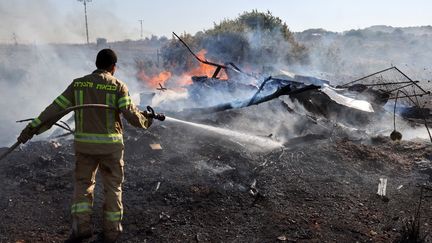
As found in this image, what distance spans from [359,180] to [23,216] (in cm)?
471

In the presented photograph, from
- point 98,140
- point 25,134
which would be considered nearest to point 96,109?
point 98,140

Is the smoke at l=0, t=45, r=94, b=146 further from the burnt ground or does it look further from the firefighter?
the firefighter

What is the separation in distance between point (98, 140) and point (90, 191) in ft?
1.79

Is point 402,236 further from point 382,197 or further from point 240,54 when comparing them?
point 240,54

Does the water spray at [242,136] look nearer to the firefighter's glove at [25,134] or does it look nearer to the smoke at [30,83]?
the firefighter's glove at [25,134]

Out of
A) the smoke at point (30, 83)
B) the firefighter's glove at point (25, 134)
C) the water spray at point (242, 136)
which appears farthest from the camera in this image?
the smoke at point (30, 83)

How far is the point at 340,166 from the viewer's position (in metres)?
6.12

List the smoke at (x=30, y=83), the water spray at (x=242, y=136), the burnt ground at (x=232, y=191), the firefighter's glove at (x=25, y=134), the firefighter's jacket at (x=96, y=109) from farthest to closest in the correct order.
Result: 1. the smoke at (x=30, y=83)
2. the water spray at (x=242, y=136)
3. the burnt ground at (x=232, y=191)
4. the firefighter's jacket at (x=96, y=109)
5. the firefighter's glove at (x=25, y=134)

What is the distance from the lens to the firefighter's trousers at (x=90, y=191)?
11.7 feet

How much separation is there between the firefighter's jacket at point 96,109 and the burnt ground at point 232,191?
102cm

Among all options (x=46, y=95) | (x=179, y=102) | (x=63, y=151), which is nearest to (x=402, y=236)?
(x=63, y=151)

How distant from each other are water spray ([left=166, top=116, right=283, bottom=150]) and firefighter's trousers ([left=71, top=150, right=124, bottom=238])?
12.8ft

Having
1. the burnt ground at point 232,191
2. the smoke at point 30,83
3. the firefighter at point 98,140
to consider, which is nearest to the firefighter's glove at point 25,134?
the firefighter at point 98,140

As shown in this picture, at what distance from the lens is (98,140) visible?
3514mm
